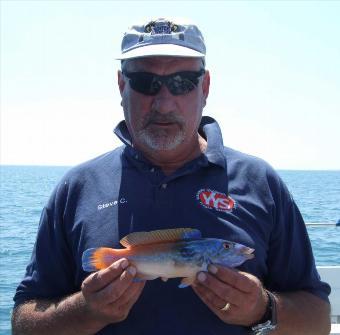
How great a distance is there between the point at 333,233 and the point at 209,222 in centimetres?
1543

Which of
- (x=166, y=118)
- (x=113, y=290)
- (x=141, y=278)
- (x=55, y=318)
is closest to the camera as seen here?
(x=113, y=290)

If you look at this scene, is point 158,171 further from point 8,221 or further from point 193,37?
point 8,221

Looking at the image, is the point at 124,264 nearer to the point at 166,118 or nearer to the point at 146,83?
the point at 166,118

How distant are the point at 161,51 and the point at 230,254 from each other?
3.97 ft

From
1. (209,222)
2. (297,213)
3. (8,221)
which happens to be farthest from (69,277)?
(8,221)

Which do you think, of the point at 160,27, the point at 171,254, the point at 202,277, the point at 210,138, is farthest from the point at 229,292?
the point at 160,27

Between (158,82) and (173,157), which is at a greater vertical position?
(158,82)

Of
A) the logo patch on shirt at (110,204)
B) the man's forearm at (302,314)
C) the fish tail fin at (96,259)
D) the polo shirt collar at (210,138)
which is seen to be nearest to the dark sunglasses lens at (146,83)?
the polo shirt collar at (210,138)

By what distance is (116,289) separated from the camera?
2680mm

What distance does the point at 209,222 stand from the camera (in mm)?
3146

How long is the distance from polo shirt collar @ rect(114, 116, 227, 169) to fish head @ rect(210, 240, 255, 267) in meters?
0.59

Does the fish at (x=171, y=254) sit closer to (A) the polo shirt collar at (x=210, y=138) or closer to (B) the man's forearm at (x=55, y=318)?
(B) the man's forearm at (x=55, y=318)

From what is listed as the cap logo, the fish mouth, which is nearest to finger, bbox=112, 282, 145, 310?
the fish mouth

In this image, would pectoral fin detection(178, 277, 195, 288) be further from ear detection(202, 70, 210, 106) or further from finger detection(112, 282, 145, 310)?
ear detection(202, 70, 210, 106)
